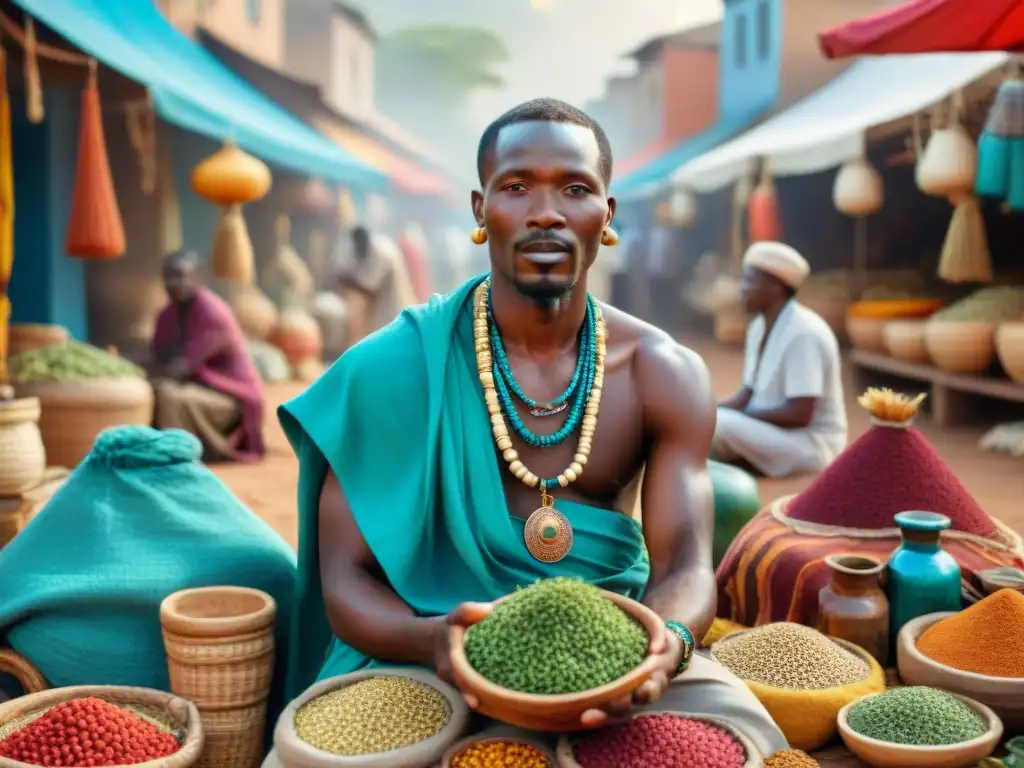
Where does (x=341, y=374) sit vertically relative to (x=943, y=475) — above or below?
above

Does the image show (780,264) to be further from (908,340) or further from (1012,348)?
(908,340)

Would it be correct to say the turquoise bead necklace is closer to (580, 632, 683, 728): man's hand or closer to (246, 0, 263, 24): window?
(580, 632, 683, 728): man's hand

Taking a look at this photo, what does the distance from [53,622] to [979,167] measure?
6785 mm

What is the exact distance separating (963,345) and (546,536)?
22.7 ft

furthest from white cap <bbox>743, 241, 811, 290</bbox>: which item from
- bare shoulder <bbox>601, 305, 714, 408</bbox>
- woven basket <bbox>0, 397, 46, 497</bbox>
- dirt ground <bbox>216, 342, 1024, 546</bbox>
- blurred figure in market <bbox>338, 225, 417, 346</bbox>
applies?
blurred figure in market <bbox>338, 225, 417, 346</bbox>

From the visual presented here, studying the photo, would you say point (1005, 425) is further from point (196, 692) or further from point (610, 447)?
point (196, 692)

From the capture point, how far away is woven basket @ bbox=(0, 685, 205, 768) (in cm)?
242

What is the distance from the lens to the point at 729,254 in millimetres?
18266

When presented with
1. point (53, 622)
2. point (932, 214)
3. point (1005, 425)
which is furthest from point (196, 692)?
point (932, 214)

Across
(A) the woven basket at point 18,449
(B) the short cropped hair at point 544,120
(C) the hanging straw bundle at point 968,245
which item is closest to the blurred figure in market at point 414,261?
(C) the hanging straw bundle at point 968,245

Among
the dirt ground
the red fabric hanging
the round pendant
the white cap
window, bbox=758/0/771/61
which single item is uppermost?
window, bbox=758/0/771/61

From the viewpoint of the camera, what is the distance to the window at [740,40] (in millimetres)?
18344

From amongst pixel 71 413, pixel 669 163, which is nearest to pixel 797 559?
pixel 71 413

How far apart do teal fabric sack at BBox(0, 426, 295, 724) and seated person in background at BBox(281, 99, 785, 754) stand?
0.43 meters
